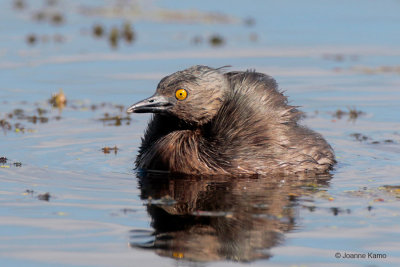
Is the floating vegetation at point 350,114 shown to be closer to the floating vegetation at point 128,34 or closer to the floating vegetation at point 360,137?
the floating vegetation at point 360,137

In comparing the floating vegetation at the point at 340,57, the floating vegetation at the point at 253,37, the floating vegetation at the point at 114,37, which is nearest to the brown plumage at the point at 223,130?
the floating vegetation at the point at 340,57

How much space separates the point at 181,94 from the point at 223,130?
0.70m

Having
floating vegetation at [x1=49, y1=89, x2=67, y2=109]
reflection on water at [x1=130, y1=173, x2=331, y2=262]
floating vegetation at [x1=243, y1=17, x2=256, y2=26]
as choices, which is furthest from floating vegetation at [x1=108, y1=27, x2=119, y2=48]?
reflection on water at [x1=130, y1=173, x2=331, y2=262]

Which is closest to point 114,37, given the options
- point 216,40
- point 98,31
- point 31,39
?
point 98,31

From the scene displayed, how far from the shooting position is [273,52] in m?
20.8

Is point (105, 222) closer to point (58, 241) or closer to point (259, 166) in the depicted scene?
point (58, 241)

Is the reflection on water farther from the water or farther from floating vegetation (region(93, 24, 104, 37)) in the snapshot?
floating vegetation (region(93, 24, 104, 37))

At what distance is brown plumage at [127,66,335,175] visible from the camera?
448 inches

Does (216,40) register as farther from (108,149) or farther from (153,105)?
(153,105)

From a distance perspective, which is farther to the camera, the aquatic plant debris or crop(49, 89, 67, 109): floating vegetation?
crop(49, 89, 67, 109): floating vegetation

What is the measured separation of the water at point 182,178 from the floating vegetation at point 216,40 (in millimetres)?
190

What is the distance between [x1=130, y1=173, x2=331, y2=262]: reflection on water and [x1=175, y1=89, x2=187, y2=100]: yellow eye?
100 cm

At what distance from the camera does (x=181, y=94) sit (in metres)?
11.6

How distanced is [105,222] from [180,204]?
112 centimetres
